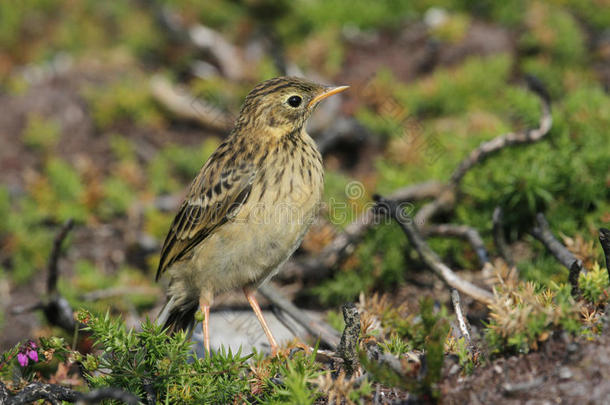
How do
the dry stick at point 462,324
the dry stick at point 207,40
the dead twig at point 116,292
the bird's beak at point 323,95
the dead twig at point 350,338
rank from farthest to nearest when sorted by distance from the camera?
the dry stick at point 207,40 → the dead twig at point 116,292 → the bird's beak at point 323,95 → the dry stick at point 462,324 → the dead twig at point 350,338

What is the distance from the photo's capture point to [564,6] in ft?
29.3

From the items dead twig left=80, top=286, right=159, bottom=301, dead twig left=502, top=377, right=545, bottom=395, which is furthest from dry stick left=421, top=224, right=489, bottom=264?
dead twig left=80, top=286, right=159, bottom=301

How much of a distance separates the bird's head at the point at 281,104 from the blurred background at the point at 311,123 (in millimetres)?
1588

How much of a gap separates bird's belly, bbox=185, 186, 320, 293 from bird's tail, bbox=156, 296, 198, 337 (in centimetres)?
51

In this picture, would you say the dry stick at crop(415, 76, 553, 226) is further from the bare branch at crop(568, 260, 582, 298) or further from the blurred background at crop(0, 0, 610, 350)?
the bare branch at crop(568, 260, 582, 298)

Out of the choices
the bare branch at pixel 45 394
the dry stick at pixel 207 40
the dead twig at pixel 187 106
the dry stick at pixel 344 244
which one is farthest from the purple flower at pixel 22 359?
the dry stick at pixel 207 40

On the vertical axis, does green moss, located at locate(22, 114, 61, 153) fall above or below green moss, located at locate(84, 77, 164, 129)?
below

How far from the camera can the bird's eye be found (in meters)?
4.68

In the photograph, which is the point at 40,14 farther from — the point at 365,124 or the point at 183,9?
the point at 365,124

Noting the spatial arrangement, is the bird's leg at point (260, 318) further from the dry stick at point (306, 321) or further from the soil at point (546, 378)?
the soil at point (546, 378)

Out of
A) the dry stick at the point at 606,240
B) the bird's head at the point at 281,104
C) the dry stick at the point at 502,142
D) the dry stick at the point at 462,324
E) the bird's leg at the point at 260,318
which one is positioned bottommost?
the bird's leg at the point at 260,318

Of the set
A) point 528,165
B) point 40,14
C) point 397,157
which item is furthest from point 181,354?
point 40,14

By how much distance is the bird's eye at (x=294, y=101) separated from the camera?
4676 millimetres

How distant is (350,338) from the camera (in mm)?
3391
